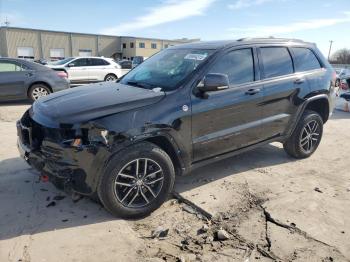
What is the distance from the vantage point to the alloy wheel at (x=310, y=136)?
18.7ft

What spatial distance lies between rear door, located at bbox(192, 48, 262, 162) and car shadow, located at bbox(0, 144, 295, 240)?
26.1 inches

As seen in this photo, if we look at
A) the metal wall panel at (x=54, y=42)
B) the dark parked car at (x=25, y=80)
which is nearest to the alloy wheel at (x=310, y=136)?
the dark parked car at (x=25, y=80)

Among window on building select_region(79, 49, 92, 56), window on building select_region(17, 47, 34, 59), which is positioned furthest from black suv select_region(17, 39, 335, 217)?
window on building select_region(79, 49, 92, 56)

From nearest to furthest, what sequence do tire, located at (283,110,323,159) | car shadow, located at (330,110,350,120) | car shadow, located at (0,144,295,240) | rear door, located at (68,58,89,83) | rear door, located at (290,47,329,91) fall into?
car shadow, located at (0,144,295,240) → rear door, located at (290,47,329,91) → tire, located at (283,110,323,159) → car shadow, located at (330,110,350,120) → rear door, located at (68,58,89,83)

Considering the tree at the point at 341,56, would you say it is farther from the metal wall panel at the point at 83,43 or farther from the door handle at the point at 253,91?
the door handle at the point at 253,91

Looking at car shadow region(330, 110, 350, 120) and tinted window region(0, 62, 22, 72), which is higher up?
tinted window region(0, 62, 22, 72)

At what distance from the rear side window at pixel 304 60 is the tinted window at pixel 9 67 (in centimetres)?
792

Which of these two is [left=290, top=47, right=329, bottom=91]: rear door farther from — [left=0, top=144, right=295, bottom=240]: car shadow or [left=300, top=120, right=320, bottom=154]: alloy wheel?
[left=0, top=144, right=295, bottom=240]: car shadow

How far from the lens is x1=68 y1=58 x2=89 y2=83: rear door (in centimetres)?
1605

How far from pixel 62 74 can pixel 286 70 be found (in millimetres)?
7808

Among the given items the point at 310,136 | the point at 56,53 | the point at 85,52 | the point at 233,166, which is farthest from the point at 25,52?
the point at 310,136

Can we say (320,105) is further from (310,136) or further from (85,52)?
(85,52)

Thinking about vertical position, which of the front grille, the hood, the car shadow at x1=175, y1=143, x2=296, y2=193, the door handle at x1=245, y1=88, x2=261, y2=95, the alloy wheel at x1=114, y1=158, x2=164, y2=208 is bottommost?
the car shadow at x1=175, y1=143, x2=296, y2=193

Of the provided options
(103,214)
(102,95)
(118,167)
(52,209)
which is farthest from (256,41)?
(52,209)
